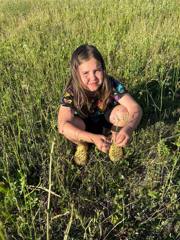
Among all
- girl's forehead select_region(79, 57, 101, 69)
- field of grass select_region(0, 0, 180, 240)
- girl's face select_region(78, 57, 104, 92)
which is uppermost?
girl's forehead select_region(79, 57, 101, 69)

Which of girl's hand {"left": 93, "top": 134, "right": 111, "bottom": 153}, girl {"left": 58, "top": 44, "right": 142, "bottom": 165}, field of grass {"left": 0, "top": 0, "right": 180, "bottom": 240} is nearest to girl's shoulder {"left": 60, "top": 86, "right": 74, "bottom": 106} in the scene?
girl {"left": 58, "top": 44, "right": 142, "bottom": 165}

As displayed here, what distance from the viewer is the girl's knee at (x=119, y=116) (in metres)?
2.41

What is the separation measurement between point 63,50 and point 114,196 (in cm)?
201

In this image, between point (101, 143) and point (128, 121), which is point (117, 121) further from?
point (101, 143)

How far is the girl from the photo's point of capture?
224 centimetres

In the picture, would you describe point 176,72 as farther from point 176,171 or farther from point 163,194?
point 163,194

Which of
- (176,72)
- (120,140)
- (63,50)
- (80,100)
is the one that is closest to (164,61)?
(176,72)

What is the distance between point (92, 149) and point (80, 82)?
1.49 feet

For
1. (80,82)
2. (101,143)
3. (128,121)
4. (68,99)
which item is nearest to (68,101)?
(68,99)

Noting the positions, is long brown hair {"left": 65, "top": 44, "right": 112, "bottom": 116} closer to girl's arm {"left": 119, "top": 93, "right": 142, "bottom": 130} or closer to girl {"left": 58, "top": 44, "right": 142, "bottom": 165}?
girl {"left": 58, "top": 44, "right": 142, "bottom": 165}

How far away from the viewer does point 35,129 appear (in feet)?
8.72

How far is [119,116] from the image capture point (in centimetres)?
Answer: 249

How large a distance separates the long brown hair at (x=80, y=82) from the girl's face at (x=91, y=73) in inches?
1.1

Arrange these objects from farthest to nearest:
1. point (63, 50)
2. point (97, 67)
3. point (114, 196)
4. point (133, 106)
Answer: point (63, 50)
point (133, 106)
point (97, 67)
point (114, 196)
